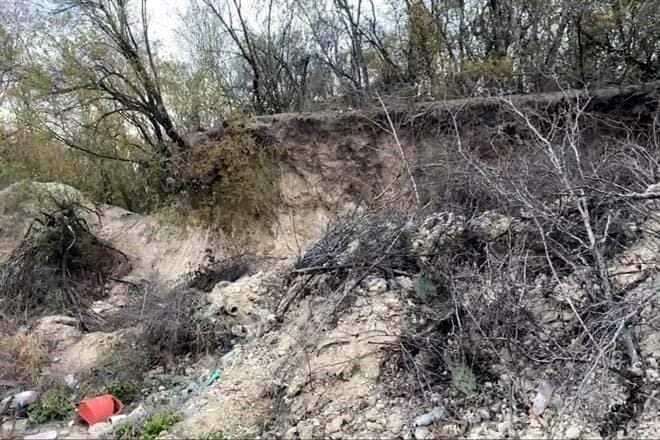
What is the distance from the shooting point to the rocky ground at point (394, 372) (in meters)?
2.75

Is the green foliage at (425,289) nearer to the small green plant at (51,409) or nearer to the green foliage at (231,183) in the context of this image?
the small green plant at (51,409)

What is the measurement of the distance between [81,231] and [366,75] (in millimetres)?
6201

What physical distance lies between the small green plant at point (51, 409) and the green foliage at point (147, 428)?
91 centimetres

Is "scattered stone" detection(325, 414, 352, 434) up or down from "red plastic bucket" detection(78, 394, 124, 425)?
up

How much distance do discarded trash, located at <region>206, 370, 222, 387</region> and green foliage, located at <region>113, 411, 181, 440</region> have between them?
0.45 m

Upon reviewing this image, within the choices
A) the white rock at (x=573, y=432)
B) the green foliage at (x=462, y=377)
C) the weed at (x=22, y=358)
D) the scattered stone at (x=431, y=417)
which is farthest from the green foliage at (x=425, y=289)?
the weed at (x=22, y=358)

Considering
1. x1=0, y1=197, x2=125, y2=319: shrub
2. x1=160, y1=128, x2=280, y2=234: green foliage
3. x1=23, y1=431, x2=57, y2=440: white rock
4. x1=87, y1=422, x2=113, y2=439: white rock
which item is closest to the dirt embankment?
x1=23, y1=431, x2=57, y2=440: white rock

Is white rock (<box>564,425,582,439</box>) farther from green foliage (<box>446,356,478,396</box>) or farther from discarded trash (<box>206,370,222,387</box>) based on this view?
discarded trash (<box>206,370,222,387</box>)

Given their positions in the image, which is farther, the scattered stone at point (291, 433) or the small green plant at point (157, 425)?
the small green plant at point (157, 425)

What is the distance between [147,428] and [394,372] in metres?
1.70

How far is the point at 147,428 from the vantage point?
321cm

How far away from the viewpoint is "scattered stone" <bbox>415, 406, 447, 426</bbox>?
2842 mm

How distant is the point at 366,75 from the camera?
1003 centimetres

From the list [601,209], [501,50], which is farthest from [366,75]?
[601,209]
